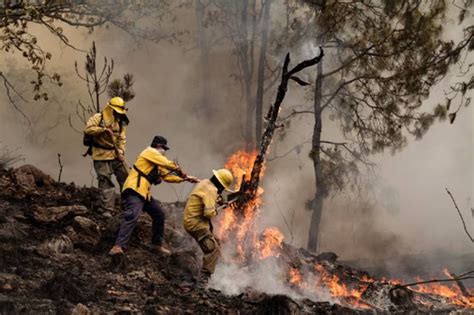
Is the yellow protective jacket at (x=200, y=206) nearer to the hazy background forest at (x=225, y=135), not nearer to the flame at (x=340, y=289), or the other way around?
the flame at (x=340, y=289)

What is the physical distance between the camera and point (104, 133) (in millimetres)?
7949

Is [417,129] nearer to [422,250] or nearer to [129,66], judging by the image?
[422,250]

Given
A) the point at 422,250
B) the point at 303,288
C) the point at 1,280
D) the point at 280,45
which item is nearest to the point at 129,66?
the point at 280,45

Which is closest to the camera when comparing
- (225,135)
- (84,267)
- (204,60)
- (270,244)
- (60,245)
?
(84,267)

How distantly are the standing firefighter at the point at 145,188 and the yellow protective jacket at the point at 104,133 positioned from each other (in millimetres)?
879

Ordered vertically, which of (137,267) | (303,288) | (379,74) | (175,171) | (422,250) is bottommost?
(137,267)

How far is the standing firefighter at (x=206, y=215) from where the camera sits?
7.21 metres

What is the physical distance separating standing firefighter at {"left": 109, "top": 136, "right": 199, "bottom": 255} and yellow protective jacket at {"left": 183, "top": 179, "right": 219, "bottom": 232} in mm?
316

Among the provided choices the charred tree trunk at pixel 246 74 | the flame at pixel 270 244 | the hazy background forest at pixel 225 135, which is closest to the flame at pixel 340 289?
the flame at pixel 270 244

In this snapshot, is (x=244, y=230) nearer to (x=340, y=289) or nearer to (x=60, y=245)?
(x=340, y=289)

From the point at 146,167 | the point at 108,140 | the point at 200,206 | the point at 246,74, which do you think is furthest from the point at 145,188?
the point at 246,74

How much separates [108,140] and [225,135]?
11.8 m

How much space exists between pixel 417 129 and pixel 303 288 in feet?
20.4

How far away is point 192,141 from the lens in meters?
19.5
